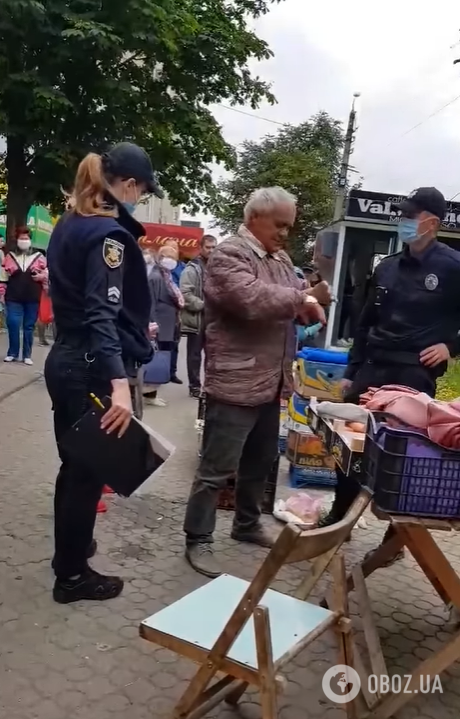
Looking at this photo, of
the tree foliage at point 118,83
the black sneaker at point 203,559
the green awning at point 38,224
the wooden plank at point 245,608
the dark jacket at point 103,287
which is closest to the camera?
the wooden plank at point 245,608

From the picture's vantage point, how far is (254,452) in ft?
13.9

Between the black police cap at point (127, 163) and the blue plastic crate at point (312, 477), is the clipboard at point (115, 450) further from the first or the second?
the blue plastic crate at point (312, 477)

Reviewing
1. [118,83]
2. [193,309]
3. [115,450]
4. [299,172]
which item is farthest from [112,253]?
[299,172]

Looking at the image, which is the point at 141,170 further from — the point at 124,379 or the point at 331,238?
the point at 331,238

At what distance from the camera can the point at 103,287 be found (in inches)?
122

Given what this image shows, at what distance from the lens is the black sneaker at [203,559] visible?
393 centimetres

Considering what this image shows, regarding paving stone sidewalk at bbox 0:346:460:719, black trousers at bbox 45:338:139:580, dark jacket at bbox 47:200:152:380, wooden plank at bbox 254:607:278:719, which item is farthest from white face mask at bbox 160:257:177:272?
wooden plank at bbox 254:607:278:719

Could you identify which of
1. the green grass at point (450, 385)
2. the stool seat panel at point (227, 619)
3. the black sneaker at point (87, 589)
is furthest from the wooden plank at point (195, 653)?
the green grass at point (450, 385)

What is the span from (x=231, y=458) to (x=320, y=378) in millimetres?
1929

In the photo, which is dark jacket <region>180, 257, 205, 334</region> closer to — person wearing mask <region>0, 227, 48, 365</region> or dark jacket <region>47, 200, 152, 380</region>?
person wearing mask <region>0, 227, 48, 365</region>

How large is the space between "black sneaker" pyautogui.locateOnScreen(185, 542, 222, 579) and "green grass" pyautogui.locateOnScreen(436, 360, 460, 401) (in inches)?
255

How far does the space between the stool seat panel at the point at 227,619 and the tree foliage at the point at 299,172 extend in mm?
25497

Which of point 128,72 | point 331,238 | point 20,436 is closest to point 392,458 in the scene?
point 20,436

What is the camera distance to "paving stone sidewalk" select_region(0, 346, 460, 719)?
2.85 meters
